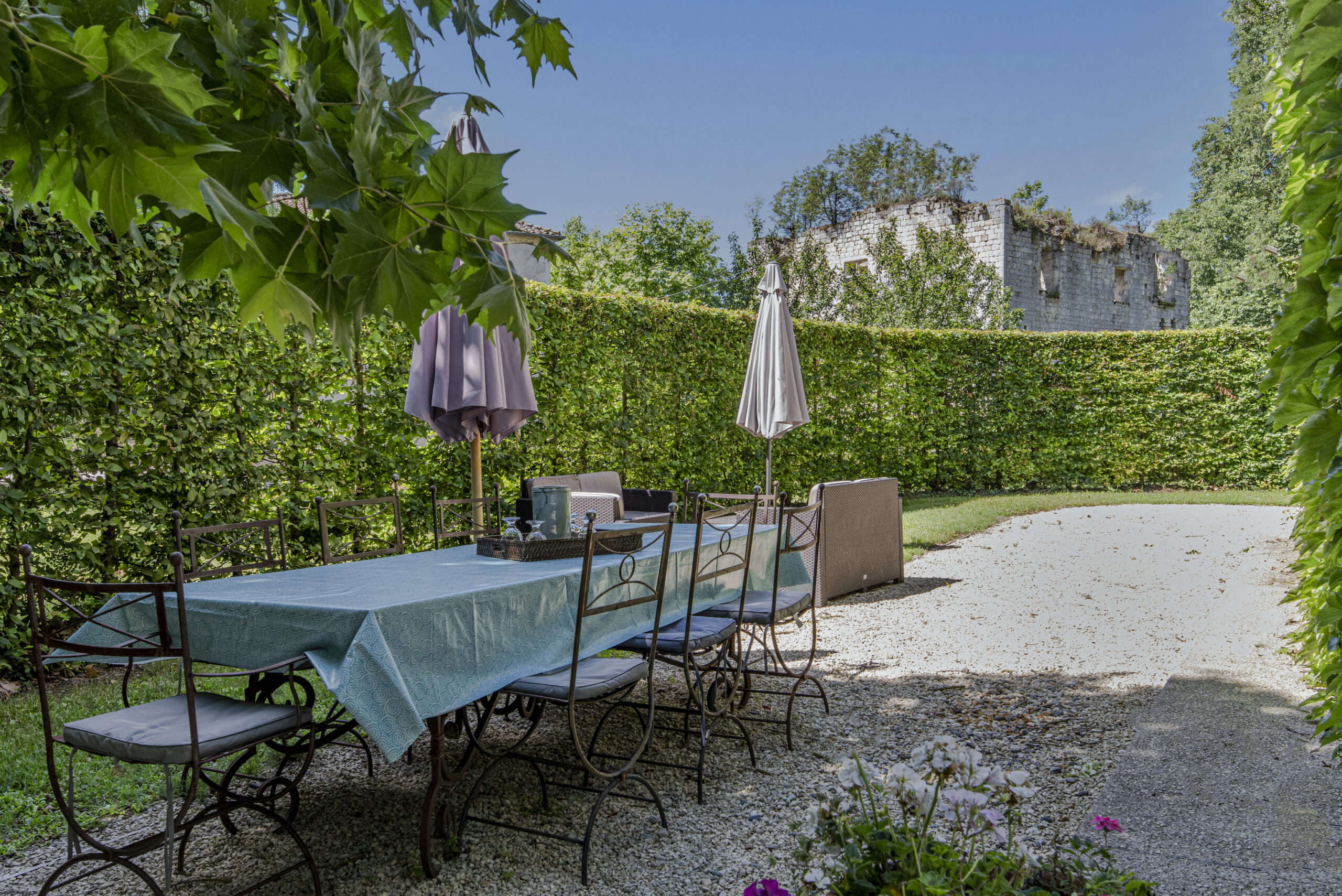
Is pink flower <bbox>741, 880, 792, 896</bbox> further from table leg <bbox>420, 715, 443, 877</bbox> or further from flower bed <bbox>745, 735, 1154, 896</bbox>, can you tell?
table leg <bbox>420, 715, 443, 877</bbox>

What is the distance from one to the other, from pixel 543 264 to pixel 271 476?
17.5m

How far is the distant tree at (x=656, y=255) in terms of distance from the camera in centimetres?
3106

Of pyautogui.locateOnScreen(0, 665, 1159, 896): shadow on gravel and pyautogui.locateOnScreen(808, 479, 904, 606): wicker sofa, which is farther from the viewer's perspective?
pyautogui.locateOnScreen(808, 479, 904, 606): wicker sofa

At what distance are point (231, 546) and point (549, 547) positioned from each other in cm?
129

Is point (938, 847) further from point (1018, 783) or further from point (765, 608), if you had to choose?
point (765, 608)

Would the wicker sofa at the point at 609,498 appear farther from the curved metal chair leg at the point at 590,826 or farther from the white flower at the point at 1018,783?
the white flower at the point at 1018,783

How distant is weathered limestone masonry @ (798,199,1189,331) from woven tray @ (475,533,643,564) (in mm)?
20226

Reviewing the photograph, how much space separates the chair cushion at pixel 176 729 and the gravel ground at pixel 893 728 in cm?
53

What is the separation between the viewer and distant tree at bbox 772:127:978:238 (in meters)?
36.2

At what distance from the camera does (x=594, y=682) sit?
259 centimetres

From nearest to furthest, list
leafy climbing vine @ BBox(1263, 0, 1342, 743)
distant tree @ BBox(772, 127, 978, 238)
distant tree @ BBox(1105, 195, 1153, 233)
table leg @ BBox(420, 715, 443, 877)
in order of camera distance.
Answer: leafy climbing vine @ BBox(1263, 0, 1342, 743) < table leg @ BBox(420, 715, 443, 877) < distant tree @ BBox(772, 127, 978, 238) < distant tree @ BBox(1105, 195, 1153, 233)

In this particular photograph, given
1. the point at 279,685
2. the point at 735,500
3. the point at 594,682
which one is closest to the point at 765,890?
the point at 594,682

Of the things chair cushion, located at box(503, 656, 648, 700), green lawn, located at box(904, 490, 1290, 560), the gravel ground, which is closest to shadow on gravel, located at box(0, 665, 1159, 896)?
the gravel ground

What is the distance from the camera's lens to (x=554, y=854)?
8.38 ft
